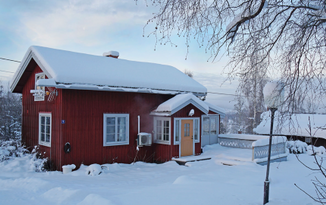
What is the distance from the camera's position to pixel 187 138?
13.5 meters

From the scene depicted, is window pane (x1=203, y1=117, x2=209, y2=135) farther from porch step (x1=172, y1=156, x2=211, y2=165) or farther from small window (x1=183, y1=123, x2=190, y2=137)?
porch step (x1=172, y1=156, x2=211, y2=165)

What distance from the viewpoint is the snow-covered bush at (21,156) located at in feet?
35.4

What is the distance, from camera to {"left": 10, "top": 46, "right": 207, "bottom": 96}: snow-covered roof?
34.9ft

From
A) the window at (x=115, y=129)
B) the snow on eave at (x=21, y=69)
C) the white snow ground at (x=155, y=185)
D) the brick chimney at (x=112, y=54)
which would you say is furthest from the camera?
the brick chimney at (x=112, y=54)

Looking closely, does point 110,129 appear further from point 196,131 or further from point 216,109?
point 216,109

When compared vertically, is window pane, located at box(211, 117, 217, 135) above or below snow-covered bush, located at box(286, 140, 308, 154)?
above

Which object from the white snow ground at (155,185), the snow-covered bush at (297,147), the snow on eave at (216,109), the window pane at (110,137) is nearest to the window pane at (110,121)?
the window pane at (110,137)

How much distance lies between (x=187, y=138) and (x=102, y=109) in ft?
14.7

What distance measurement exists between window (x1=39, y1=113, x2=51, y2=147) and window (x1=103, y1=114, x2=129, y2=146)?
7.70 feet

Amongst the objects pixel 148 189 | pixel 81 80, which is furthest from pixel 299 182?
pixel 81 80

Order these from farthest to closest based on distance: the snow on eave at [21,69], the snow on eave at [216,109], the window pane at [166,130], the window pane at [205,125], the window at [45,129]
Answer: the snow on eave at [216,109], the window pane at [205,125], the window pane at [166,130], the snow on eave at [21,69], the window at [45,129]

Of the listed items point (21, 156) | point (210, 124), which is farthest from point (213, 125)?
point (21, 156)

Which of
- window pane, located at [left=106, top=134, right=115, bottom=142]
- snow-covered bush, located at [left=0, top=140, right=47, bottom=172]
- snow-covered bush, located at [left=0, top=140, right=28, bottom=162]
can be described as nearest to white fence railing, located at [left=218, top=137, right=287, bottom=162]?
window pane, located at [left=106, top=134, right=115, bottom=142]

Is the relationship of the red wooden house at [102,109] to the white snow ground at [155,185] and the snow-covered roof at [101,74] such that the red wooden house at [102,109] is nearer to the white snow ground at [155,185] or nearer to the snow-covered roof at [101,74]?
the snow-covered roof at [101,74]
